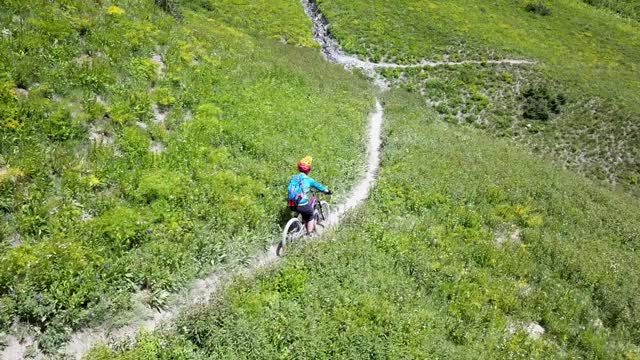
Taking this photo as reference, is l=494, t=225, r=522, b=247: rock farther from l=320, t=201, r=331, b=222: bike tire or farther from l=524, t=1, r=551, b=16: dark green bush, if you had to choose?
l=524, t=1, r=551, b=16: dark green bush

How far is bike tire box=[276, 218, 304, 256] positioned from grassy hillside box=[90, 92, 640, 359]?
0.60 metres

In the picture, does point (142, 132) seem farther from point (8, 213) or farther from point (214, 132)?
point (8, 213)

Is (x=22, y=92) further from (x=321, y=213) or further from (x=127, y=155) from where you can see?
(x=321, y=213)

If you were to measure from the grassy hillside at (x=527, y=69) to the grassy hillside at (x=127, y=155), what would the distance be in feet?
67.6

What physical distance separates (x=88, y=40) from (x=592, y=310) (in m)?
20.1

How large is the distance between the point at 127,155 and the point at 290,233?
560 centimetres

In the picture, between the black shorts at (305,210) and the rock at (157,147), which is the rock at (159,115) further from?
the black shorts at (305,210)

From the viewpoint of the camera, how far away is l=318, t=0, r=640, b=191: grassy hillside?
38.3 metres

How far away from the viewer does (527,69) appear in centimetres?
4822

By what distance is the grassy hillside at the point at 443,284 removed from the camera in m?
10.4

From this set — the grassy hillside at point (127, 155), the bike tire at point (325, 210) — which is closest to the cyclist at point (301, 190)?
the grassy hillside at point (127, 155)

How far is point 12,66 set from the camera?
1452 cm

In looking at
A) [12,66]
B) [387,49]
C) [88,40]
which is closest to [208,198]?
[12,66]

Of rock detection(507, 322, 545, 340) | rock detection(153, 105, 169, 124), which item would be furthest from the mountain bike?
rock detection(153, 105, 169, 124)
